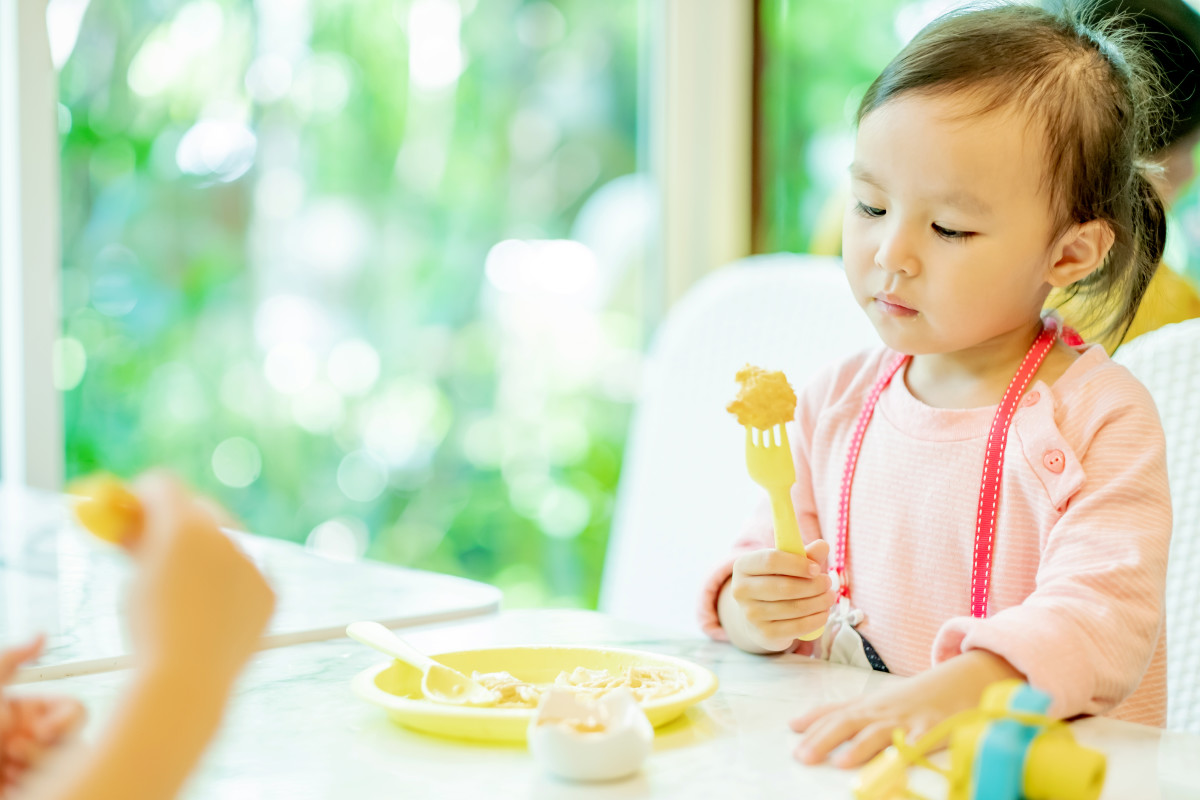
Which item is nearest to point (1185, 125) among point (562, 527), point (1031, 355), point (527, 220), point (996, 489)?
point (1031, 355)

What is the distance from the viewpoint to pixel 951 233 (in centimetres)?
104

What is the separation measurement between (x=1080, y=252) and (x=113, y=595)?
0.94 meters

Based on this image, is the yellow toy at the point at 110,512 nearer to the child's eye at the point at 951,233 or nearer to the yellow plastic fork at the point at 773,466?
the yellow plastic fork at the point at 773,466

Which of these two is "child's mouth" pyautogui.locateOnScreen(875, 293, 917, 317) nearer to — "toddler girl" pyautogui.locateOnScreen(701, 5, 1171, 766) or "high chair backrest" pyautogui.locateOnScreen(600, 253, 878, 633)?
"toddler girl" pyautogui.locateOnScreen(701, 5, 1171, 766)

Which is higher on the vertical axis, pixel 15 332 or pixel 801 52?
pixel 801 52

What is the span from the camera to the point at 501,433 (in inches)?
111

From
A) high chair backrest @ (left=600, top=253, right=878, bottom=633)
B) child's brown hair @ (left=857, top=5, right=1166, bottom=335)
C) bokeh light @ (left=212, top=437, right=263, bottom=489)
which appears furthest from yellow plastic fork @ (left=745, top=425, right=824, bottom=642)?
bokeh light @ (left=212, top=437, right=263, bottom=489)

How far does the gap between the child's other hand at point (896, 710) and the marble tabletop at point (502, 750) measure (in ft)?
0.05

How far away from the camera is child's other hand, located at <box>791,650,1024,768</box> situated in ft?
2.36

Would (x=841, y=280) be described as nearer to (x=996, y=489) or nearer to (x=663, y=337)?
(x=663, y=337)

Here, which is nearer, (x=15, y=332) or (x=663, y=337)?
(x=15, y=332)

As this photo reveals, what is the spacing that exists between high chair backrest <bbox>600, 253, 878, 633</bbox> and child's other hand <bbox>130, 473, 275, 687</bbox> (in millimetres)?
1269

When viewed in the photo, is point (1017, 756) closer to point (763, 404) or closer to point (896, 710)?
point (896, 710)

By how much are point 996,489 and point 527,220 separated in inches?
72.3
